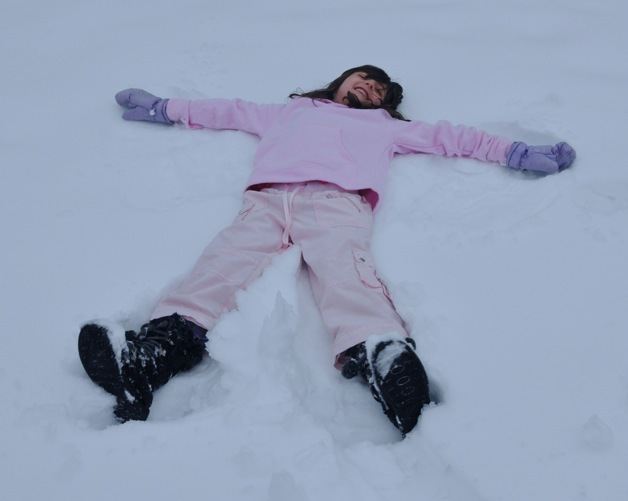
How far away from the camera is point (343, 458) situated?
3.54 feet

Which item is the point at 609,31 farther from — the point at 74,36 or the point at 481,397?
the point at 74,36

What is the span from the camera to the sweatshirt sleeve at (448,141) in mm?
1849

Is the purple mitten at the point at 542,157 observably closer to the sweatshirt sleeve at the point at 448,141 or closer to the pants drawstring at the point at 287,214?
the sweatshirt sleeve at the point at 448,141

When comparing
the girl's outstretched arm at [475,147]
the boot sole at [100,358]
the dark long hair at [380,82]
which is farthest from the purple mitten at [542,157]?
the boot sole at [100,358]

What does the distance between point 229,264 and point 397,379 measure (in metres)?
0.52

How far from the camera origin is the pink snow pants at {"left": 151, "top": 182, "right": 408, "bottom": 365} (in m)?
1.33

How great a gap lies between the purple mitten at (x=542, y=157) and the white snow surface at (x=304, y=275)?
0.04 m

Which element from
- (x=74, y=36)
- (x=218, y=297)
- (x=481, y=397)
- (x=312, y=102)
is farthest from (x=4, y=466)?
(x=74, y=36)

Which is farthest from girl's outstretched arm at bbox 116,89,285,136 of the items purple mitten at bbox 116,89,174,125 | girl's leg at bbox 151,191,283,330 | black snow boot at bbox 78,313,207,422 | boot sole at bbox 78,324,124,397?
boot sole at bbox 78,324,124,397

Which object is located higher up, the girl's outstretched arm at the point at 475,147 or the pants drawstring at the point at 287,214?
the girl's outstretched arm at the point at 475,147

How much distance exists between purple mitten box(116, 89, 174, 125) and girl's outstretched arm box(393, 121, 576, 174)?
803 millimetres

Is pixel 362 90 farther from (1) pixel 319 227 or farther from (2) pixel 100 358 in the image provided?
(2) pixel 100 358

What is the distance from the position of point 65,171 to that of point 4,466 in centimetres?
107

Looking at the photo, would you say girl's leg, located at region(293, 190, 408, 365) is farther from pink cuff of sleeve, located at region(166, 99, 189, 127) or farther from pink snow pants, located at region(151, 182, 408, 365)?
pink cuff of sleeve, located at region(166, 99, 189, 127)
